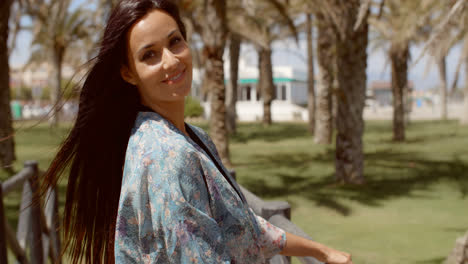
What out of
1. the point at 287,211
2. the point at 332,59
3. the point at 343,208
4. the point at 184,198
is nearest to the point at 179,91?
the point at 184,198

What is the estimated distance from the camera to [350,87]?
914cm

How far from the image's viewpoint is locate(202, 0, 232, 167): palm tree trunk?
10.6 m

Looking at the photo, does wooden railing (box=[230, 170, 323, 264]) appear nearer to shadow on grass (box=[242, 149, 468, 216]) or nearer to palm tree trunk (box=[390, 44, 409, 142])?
shadow on grass (box=[242, 149, 468, 216])

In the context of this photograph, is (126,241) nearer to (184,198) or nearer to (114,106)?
(184,198)

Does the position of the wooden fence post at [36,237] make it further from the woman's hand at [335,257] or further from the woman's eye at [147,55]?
the woman's hand at [335,257]

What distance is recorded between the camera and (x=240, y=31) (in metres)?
20.1

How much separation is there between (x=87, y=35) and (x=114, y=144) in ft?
94.8

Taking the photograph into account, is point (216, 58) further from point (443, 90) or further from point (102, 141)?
point (443, 90)

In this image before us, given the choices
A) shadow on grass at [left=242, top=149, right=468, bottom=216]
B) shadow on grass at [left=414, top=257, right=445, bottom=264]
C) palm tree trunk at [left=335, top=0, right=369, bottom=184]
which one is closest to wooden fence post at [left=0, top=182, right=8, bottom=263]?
shadow on grass at [left=414, top=257, right=445, bottom=264]

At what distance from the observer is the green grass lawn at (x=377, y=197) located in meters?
5.88

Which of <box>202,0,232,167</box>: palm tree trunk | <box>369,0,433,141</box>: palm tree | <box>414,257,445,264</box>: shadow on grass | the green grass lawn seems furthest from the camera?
<box>369,0,433,141</box>: palm tree

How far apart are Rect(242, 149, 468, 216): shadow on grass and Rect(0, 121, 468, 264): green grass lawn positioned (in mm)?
16

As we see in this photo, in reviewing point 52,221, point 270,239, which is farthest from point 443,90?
point 270,239

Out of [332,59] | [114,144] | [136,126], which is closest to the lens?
[136,126]
